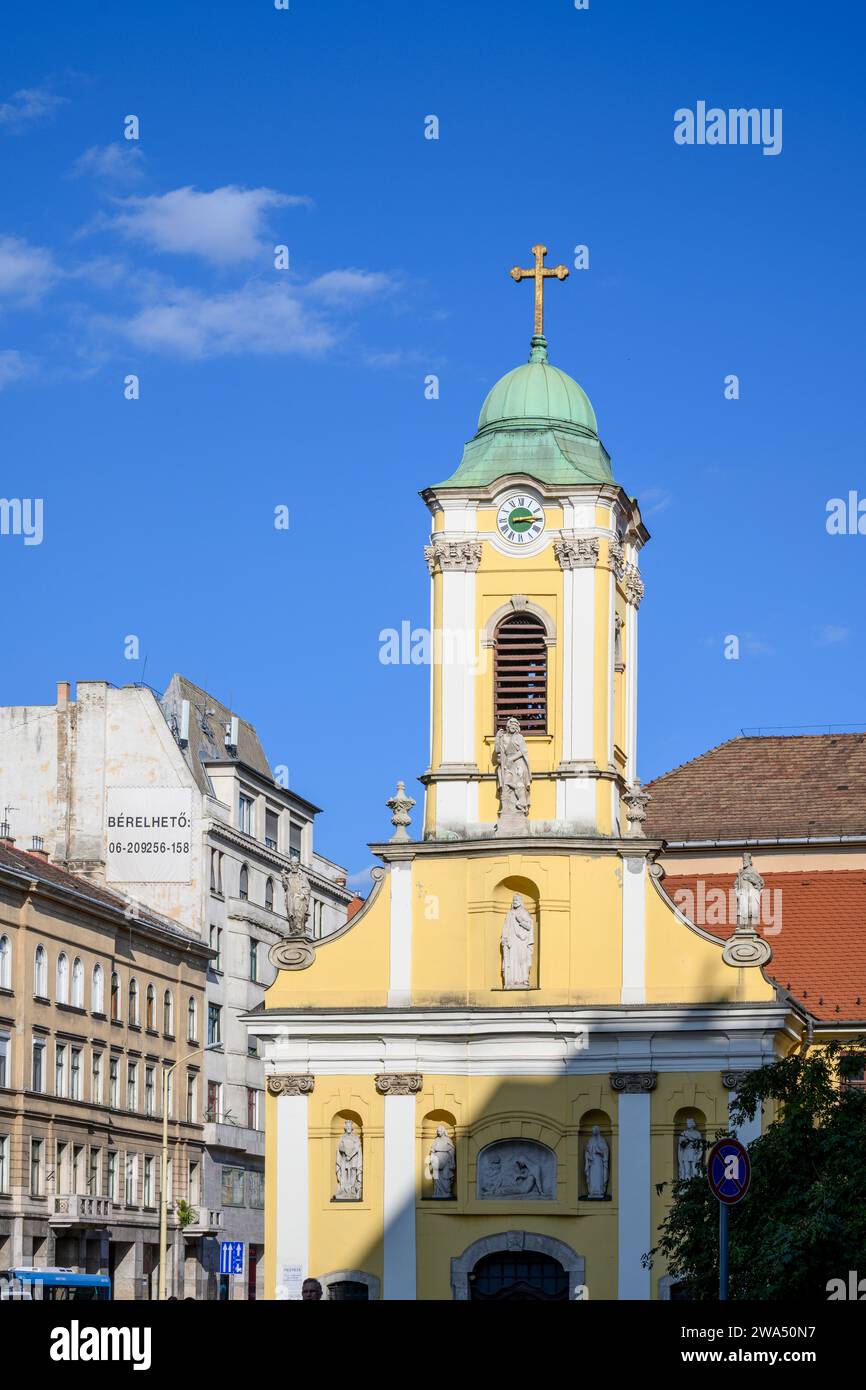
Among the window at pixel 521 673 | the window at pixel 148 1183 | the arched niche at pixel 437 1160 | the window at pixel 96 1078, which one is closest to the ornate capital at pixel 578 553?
the window at pixel 521 673

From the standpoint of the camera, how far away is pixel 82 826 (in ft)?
277

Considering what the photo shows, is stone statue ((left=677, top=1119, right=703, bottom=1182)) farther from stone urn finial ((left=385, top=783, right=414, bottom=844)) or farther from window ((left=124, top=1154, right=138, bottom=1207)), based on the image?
window ((left=124, top=1154, right=138, bottom=1207))

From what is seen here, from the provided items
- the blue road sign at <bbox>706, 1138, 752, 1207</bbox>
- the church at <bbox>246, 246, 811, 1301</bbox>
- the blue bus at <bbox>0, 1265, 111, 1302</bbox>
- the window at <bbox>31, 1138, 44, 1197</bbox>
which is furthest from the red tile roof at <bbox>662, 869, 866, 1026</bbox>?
the blue road sign at <bbox>706, 1138, 752, 1207</bbox>

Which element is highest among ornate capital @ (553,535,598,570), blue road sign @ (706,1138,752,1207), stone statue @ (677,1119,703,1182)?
ornate capital @ (553,535,598,570)

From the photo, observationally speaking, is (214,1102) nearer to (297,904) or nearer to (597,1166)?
(297,904)

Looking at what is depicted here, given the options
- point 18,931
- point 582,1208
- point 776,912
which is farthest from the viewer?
point 18,931

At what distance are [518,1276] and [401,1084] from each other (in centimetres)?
405

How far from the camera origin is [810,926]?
54844 millimetres

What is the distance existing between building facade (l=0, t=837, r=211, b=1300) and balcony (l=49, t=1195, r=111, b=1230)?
0.12 feet

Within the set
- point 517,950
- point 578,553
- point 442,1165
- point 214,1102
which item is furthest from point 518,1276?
point 214,1102

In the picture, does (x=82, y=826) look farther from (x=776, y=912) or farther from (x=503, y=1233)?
(x=503, y=1233)

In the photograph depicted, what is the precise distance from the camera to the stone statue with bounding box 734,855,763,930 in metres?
46.8
